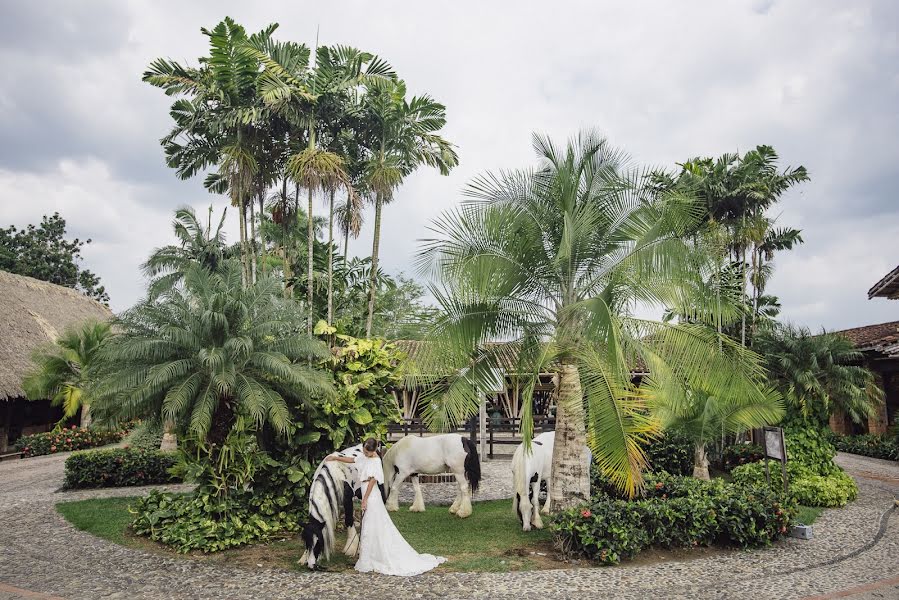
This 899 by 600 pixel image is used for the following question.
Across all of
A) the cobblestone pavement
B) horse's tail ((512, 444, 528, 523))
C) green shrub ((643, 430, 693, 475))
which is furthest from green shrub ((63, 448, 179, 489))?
green shrub ((643, 430, 693, 475))

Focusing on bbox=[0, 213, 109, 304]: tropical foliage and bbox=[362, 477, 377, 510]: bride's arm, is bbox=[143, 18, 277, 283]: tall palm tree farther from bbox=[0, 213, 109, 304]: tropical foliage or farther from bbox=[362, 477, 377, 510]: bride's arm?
bbox=[0, 213, 109, 304]: tropical foliage

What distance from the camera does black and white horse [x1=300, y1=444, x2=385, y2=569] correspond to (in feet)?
22.3

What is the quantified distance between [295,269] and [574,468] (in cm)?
1376

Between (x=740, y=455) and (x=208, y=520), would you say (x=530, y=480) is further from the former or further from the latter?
(x=740, y=455)

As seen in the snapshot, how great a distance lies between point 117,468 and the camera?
502 inches

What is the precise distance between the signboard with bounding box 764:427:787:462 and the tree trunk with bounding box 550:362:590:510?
3.27 meters

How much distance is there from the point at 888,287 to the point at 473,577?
1185 centimetres

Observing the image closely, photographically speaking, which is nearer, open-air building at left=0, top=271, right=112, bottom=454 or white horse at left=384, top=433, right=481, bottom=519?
white horse at left=384, top=433, right=481, bottom=519

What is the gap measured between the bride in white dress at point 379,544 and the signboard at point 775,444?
18.4 ft

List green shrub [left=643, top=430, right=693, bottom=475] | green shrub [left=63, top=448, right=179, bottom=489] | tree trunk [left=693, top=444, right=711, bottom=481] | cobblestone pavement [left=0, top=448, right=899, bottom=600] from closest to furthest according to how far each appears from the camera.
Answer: cobblestone pavement [left=0, top=448, right=899, bottom=600]
tree trunk [left=693, top=444, right=711, bottom=481]
green shrub [left=63, top=448, right=179, bottom=489]
green shrub [left=643, top=430, right=693, bottom=475]

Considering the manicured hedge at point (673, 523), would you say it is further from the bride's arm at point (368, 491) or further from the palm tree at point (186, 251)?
the palm tree at point (186, 251)

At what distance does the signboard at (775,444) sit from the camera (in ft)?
29.3

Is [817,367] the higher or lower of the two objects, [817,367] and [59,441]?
the higher

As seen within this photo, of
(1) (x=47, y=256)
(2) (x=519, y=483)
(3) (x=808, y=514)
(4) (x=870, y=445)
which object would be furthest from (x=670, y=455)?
(1) (x=47, y=256)
